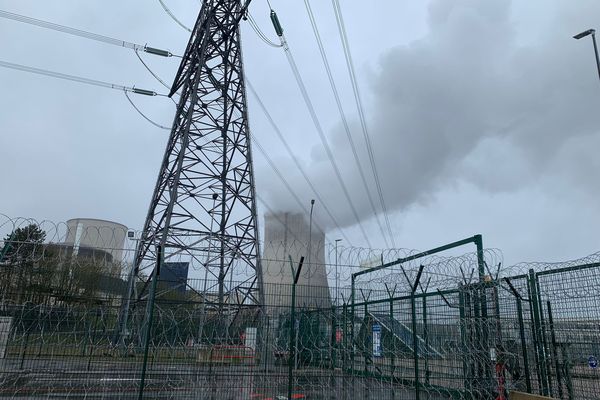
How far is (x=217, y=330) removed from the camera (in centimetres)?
1116

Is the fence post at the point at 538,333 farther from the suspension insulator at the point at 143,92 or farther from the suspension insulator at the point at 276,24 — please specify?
the suspension insulator at the point at 143,92

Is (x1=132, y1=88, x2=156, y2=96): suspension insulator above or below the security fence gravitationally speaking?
above

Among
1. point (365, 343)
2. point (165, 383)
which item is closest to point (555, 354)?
point (365, 343)

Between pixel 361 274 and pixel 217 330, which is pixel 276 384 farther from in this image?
pixel 361 274

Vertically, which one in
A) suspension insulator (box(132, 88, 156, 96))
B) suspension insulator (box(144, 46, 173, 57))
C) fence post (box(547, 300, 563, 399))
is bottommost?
A: fence post (box(547, 300, 563, 399))

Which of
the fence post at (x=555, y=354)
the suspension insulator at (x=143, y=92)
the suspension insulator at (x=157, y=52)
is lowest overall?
the fence post at (x=555, y=354)

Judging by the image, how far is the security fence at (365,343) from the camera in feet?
29.4

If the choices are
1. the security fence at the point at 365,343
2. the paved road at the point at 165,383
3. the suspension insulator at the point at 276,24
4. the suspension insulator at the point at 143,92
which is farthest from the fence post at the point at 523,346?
the suspension insulator at the point at 143,92

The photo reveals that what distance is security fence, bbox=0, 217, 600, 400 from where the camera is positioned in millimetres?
8961

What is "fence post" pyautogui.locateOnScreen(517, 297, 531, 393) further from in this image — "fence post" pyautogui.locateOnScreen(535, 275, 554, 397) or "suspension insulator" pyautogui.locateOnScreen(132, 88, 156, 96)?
"suspension insulator" pyautogui.locateOnScreen(132, 88, 156, 96)

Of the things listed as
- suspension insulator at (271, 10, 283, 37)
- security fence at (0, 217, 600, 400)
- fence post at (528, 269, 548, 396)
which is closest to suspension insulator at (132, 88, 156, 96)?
suspension insulator at (271, 10, 283, 37)

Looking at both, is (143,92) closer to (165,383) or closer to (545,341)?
(165,383)

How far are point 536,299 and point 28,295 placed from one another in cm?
1295

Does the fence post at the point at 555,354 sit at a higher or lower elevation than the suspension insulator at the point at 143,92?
lower
